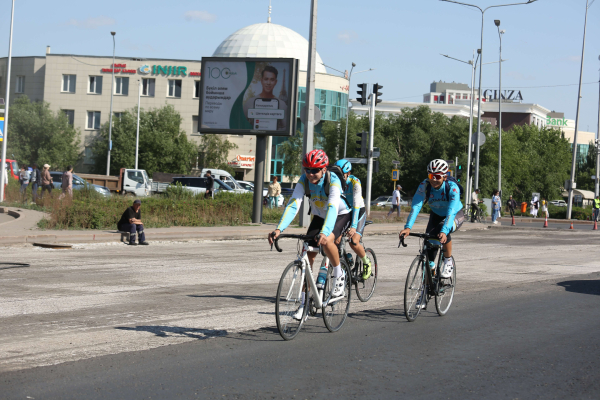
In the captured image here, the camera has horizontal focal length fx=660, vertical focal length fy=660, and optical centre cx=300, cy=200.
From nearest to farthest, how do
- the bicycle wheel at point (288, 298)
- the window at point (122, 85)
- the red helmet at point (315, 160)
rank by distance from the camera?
the bicycle wheel at point (288, 298) → the red helmet at point (315, 160) → the window at point (122, 85)

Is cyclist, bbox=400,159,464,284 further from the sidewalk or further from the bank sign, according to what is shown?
the bank sign

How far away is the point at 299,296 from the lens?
604 cm

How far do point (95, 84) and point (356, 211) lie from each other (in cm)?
7027

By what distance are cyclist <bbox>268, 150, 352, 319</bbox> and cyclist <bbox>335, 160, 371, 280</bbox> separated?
0.66 meters

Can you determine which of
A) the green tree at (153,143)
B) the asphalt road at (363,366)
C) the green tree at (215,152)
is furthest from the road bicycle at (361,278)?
the green tree at (215,152)

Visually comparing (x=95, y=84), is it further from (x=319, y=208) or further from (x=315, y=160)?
(x=315, y=160)

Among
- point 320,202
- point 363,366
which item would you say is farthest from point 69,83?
point 363,366

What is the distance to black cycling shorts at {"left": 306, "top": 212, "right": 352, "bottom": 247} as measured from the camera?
6.47m

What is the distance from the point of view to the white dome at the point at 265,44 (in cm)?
7512

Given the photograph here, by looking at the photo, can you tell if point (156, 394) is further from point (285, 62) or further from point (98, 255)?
point (285, 62)

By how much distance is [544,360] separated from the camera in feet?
19.2

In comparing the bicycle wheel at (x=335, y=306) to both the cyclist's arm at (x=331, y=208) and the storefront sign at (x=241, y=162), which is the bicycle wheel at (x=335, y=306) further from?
the storefront sign at (x=241, y=162)

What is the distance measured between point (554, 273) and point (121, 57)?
65736 millimetres

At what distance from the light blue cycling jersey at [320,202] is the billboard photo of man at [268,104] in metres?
16.3
